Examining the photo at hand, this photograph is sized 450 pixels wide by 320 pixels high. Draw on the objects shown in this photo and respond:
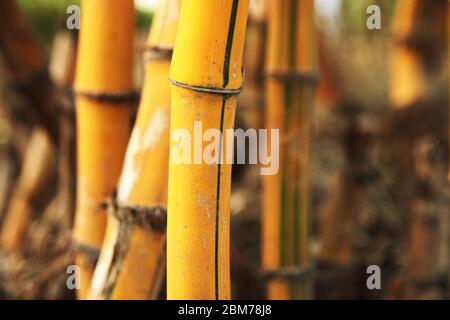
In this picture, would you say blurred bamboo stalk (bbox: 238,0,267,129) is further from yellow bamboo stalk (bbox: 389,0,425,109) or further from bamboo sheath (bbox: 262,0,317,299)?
bamboo sheath (bbox: 262,0,317,299)

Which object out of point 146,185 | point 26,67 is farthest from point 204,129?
point 26,67

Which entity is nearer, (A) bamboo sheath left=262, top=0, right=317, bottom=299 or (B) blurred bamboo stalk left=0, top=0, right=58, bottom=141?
(A) bamboo sheath left=262, top=0, right=317, bottom=299

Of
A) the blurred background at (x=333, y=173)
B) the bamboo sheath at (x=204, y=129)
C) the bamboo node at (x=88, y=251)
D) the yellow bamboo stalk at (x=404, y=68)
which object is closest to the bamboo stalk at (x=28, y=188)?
the blurred background at (x=333, y=173)

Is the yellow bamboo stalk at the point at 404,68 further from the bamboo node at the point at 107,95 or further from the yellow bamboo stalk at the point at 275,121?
the bamboo node at the point at 107,95

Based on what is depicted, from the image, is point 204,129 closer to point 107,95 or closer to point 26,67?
point 107,95

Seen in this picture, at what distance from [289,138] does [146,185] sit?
24 cm

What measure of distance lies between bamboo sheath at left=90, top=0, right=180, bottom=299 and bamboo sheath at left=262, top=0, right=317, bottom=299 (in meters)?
0.19

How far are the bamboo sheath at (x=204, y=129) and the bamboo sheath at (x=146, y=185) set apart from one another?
108mm

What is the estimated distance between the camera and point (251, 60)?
120 cm

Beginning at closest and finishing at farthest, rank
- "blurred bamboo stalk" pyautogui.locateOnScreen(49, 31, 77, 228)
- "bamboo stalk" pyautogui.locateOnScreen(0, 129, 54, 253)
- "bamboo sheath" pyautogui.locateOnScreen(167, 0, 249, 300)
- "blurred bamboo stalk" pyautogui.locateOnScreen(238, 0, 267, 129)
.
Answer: "bamboo sheath" pyautogui.locateOnScreen(167, 0, 249, 300)
"blurred bamboo stalk" pyautogui.locateOnScreen(49, 31, 77, 228)
"blurred bamboo stalk" pyautogui.locateOnScreen(238, 0, 267, 129)
"bamboo stalk" pyautogui.locateOnScreen(0, 129, 54, 253)

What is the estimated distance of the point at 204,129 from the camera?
0.49 m

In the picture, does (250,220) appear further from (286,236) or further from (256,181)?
(286,236)

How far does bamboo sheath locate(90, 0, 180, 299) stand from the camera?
24.3 inches

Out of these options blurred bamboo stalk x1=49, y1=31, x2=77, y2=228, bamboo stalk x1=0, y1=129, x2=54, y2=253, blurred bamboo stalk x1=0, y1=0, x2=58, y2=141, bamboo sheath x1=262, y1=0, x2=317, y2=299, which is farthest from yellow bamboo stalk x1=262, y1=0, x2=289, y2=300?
bamboo stalk x1=0, y1=129, x2=54, y2=253
